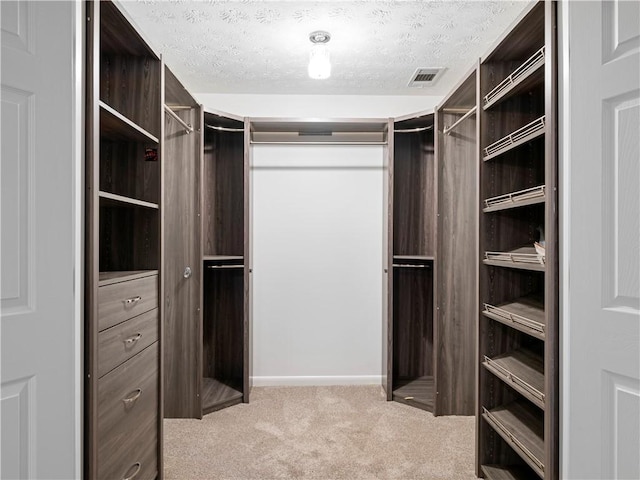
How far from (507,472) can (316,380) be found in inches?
68.1

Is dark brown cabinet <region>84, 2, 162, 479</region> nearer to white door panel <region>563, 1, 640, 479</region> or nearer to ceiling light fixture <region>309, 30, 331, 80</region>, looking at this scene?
ceiling light fixture <region>309, 30, 331, 80</region>

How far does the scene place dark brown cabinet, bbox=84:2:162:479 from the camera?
139 centimetres

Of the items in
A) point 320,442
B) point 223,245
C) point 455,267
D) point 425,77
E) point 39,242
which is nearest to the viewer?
point 39,242

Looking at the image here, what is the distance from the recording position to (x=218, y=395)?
3.05m

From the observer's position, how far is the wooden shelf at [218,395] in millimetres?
2883

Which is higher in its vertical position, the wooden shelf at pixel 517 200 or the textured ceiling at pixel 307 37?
the textured ceiling at pixel 307 37

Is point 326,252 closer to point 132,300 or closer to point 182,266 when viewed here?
point 182,266

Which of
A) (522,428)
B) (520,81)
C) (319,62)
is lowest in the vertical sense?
(522,428)

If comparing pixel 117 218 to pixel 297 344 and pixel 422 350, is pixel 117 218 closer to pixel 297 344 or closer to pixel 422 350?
pixel 297 344

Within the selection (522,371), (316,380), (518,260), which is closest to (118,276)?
(518,260)

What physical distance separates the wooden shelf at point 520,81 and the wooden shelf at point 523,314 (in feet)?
3.11

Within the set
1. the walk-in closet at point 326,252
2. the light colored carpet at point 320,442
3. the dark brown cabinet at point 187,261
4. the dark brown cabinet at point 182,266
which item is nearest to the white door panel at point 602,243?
the walk-in closet at point 326,252

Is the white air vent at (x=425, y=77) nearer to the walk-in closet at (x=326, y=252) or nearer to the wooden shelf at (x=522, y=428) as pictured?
the walk-in closet at (x=326, y=252)

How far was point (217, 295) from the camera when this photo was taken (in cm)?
339
